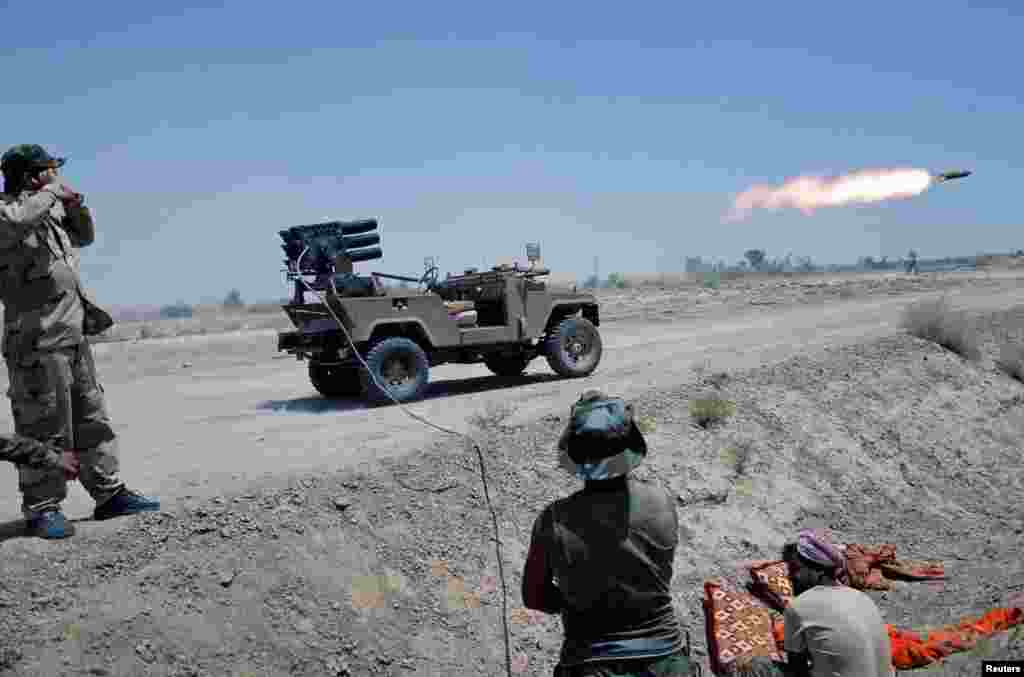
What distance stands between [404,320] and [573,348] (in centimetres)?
269

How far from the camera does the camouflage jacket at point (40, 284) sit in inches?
201

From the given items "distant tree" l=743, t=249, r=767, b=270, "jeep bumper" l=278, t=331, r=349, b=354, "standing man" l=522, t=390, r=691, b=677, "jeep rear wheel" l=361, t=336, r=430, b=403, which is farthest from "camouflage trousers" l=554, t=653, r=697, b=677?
"distant tree" l=743, t=249, r=767, b=270

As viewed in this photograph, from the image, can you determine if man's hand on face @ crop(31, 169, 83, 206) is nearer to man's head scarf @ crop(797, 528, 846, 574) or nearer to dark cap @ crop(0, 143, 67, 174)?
dark cap @ crop(0, 143, 67, 174)

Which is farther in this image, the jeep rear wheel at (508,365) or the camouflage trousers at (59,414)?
the jeep rear wheel at (508,365)

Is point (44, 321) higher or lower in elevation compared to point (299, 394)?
higher

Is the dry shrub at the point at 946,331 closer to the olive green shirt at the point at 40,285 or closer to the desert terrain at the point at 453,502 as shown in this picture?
the desert terrain at the point at 453,502

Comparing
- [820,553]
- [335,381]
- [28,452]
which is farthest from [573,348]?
[820,553]

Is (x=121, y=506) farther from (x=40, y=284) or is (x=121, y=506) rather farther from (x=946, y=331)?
(x=946, y=331)

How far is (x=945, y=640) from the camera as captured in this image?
6008 millimetres

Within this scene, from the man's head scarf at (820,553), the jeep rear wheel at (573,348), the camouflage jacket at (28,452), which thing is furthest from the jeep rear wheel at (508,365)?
the man's head scarf at (820,553)

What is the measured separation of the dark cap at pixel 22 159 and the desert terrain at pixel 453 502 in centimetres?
227

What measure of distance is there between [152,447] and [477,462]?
3642 millimetres

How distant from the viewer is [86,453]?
5.58 metres

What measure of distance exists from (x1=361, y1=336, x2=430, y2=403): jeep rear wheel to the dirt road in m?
0.25
